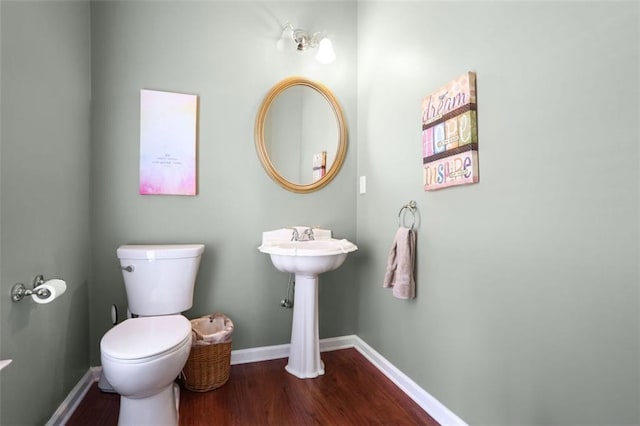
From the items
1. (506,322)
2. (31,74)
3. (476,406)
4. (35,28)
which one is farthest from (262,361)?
(35,28)

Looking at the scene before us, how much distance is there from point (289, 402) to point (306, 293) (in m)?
0.58

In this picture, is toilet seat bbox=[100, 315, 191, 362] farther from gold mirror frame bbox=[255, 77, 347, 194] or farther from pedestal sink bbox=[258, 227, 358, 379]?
gold mirror frame bbox=[255, 77, 347, 194]

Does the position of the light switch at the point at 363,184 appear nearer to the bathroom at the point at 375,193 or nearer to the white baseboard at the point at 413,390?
the bathroom at the point at 375,193

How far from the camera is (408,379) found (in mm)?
1779

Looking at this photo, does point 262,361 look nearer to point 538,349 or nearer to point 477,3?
point 538,349

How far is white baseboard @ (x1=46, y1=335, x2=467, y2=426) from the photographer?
1.51m

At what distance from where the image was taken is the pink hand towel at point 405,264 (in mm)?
1682

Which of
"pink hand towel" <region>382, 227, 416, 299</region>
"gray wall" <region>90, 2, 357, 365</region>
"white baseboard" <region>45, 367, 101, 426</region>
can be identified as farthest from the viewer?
"gray wall" <region>90, 2, 357, 365</region>

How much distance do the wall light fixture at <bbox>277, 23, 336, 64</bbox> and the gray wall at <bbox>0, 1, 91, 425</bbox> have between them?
1165 millimetres

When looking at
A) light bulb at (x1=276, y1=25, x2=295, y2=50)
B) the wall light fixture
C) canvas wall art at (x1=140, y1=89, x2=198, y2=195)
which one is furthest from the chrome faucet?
light bulb at (x1=276, y1=25, x2=295, y2=50)

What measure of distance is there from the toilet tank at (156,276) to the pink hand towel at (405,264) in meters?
1.15

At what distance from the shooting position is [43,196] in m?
1.37

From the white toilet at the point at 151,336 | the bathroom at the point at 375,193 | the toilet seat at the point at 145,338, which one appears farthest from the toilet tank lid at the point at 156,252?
the toilet seat at the point at 145,338

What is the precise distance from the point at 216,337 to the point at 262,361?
1.67ft
